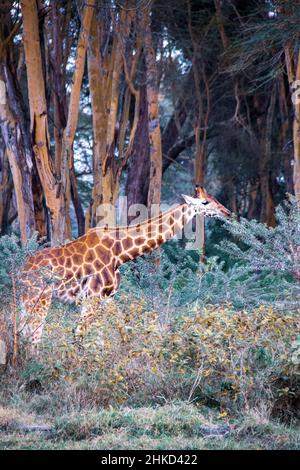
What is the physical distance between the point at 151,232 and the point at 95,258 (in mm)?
776

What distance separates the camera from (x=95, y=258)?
9.12 meters

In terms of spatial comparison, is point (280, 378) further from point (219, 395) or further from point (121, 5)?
point (121, 5)

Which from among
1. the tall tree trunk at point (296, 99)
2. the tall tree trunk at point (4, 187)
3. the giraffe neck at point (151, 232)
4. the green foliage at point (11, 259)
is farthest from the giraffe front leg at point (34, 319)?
the tall tree trunk at point (4, 187)

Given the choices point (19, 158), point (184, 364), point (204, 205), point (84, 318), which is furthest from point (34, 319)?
point (19, 158)

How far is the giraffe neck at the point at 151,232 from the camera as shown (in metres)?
9.37

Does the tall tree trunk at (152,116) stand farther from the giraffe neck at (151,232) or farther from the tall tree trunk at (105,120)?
the giraffe neck at (151,232)

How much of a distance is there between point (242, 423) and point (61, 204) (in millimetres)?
5923

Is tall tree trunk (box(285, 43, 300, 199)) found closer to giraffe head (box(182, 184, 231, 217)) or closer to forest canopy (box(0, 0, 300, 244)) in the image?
forest canopy (box(0, 0, 300, 244))

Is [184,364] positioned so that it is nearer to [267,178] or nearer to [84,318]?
[84,318]

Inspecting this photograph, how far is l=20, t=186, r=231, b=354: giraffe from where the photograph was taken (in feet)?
26.7

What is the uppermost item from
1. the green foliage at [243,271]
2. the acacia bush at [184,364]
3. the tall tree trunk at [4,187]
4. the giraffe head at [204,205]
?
the tall tree trunk at [4,187]

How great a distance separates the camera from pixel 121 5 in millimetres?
12414

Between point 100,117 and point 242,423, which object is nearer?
point 242,423
